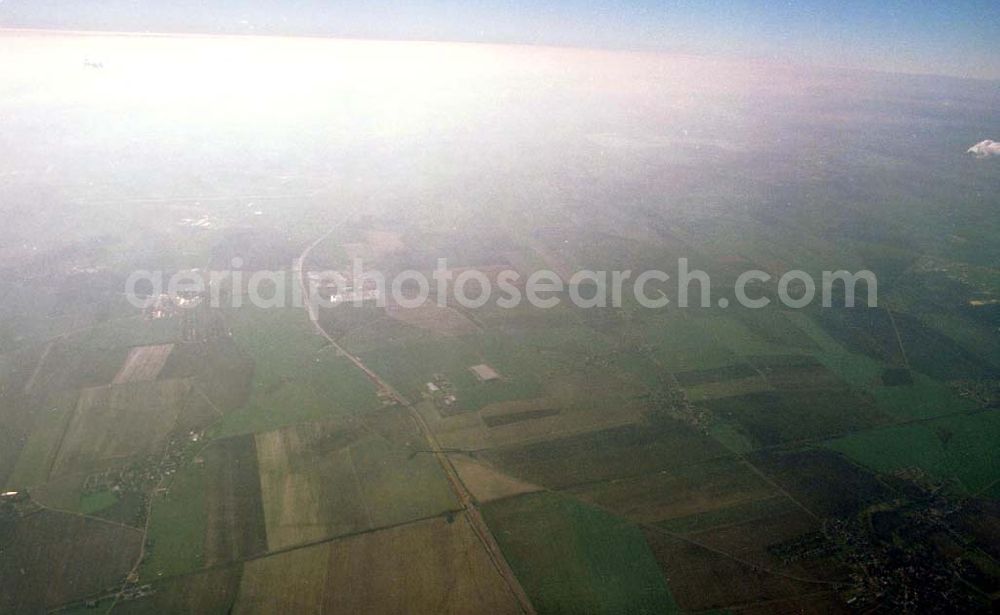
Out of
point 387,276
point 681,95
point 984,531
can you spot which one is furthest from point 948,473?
point 681,95

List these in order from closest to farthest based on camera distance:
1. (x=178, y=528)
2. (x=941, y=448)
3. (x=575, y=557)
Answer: (x=575, y=557)
(x=178, y=528)
(x=941, y=448)

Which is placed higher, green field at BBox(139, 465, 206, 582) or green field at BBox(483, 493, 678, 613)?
green field at BBox(139, 465, 206, 582)

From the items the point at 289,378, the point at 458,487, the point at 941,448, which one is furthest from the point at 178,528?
the point at 941,448

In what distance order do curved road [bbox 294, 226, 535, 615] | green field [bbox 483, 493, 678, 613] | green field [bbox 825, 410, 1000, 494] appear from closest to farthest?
green field [bbox 483, 493, 678, 613] < curved road [bbox 294, 226, 535, 615] < green field [bbox 825, 410, 1000, 494]

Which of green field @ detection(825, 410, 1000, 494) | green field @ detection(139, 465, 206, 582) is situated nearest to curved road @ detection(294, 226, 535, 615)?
green field @ detection(139, 465, 206, 582)

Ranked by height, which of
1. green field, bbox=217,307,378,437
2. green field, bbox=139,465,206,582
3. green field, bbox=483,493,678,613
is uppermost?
green field, bbox=217,307,378,437

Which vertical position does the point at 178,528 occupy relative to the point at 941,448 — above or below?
above

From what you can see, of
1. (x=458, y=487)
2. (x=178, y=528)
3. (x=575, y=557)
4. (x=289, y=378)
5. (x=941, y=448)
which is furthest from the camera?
(x=289, y=378)

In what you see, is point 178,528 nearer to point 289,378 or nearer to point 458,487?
point 289,378

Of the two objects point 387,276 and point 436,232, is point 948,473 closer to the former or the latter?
point 387,276

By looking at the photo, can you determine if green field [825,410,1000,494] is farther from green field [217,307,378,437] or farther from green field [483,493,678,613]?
green field [217,307,378,437]

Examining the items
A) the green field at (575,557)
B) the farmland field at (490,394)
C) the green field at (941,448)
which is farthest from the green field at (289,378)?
the green field at (941,448)
